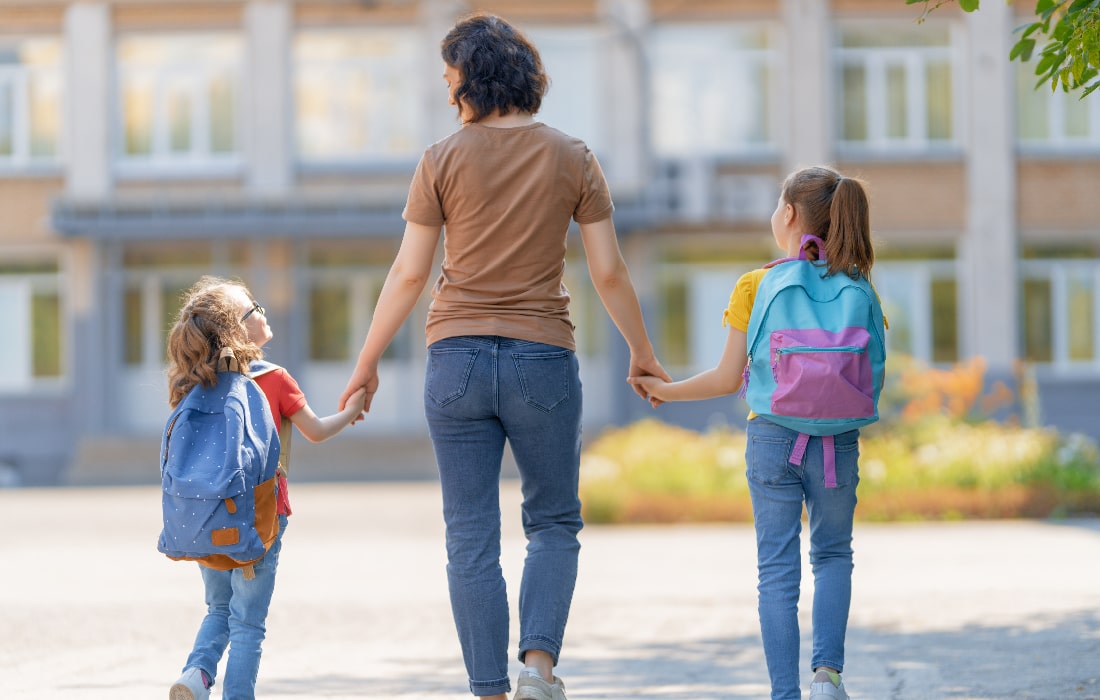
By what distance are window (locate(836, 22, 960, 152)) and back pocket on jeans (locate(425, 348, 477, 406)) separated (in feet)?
71.8

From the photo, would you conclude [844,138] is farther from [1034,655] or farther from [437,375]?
[437,375]

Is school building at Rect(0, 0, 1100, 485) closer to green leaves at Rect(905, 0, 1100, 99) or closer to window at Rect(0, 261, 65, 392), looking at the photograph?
window at Rect(0, 261, 65, 392)

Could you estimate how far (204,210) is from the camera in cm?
2480

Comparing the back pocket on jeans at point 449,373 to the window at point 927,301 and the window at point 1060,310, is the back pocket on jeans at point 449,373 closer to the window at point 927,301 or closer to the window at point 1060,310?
the window at point 927,301

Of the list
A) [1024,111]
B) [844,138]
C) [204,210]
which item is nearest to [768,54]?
[844,138]

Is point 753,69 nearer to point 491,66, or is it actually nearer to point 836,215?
point 836,215

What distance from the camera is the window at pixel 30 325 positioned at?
26.0 m

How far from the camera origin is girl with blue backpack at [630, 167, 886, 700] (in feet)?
15.8

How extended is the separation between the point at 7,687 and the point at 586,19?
69.1ft

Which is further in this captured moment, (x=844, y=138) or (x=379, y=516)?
(x=844, y=138)

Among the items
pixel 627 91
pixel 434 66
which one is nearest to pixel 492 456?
pixel 627 91

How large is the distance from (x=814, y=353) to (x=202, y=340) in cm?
187

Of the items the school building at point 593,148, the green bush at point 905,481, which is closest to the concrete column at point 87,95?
the school building at point 593,148

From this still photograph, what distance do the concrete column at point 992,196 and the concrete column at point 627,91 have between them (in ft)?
16.8
